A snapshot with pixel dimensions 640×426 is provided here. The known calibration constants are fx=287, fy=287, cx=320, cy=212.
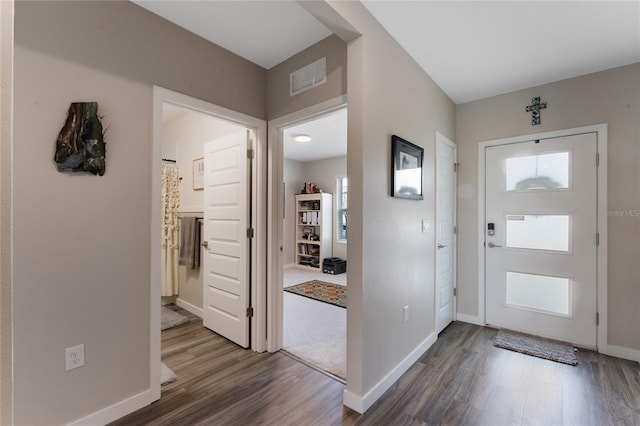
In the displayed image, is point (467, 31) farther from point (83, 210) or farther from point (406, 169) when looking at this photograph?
point (83, 210)

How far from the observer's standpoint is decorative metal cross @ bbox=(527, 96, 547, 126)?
2877 mm

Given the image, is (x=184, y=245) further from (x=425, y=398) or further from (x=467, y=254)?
(x=467, y=254)

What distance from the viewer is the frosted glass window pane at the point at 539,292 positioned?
2814 millimetres

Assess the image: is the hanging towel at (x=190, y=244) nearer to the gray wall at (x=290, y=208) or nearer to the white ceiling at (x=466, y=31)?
the white ceiling at (x=466, y=31)

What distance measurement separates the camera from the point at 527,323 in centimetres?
297

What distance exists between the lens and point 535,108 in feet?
9.52

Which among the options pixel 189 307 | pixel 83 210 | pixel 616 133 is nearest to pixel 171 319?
pixel 189 307

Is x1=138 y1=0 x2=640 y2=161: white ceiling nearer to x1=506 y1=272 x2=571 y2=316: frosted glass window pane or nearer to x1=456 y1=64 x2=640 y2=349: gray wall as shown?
x1=456 y1=64 x2=640 y2=349: gray wall

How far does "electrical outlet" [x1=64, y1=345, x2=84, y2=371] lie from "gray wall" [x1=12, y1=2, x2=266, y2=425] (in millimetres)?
29

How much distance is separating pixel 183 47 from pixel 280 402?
100 inches

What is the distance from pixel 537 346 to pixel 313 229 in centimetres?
471

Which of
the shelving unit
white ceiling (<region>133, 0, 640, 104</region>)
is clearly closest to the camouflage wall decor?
white ceiling (<region>133, 0, 640, 104</region>)

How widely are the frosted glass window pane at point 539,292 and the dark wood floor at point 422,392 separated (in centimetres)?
45

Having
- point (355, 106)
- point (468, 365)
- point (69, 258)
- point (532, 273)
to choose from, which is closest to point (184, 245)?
point (69, 258)
